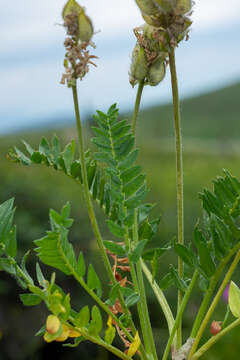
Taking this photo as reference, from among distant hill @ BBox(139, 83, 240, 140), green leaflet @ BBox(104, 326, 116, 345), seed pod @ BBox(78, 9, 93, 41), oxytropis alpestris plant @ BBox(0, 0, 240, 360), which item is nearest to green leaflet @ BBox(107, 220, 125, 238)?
oxytropis alpestris plant @ BBox(0, 0, 240, 360)

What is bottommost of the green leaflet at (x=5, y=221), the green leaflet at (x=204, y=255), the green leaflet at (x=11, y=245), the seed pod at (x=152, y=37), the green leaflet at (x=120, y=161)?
the green leaflet at (x=204, y=255)

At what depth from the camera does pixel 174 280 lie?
1.73 ft

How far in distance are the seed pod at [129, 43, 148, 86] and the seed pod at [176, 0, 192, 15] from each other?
0.26ft

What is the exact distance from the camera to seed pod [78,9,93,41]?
0.46 meters

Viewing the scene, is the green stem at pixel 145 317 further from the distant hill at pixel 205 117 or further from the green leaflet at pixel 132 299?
the distant hill at pixel 205 117

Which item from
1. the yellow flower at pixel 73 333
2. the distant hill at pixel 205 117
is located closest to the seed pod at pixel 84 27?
the yellow flower at pixel 73 333

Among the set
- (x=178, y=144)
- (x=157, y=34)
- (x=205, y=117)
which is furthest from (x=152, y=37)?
(x=205, y=117)

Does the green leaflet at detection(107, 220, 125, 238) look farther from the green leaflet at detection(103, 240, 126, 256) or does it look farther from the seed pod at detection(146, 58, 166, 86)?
the seed pod at detection(146, 58, 166, 86)

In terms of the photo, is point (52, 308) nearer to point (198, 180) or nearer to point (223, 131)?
point (198, 180)

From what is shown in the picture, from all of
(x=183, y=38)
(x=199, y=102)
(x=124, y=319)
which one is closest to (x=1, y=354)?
(x=124, y=319)

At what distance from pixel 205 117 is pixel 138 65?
113ft

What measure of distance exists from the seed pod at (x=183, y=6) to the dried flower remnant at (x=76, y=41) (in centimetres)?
10

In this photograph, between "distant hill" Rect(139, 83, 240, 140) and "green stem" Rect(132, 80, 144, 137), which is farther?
"distant hill" Rect(139, 83, 240, 140)

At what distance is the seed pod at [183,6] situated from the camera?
0.48m
